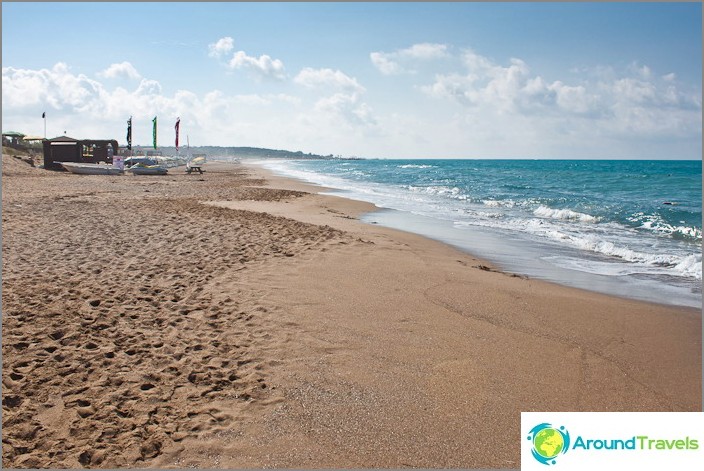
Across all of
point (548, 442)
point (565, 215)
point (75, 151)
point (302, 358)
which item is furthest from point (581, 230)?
point (75, 151)

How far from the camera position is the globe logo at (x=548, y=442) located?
2.76 meters

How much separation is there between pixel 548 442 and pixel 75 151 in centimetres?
4213

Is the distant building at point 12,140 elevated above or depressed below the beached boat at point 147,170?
above

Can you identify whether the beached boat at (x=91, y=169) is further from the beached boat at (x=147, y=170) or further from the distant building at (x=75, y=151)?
the distant building at (x=75, y=151)

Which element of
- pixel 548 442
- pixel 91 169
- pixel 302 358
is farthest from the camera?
pixel 91 169

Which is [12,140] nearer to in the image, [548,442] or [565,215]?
[565,215]

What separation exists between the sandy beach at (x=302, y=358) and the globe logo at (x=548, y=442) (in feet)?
1.02

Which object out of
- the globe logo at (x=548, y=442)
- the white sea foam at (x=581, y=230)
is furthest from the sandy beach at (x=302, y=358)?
the white sea foam at (x=581, y=230)

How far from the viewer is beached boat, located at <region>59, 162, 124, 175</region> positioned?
1226 inches

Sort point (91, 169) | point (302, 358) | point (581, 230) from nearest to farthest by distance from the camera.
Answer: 1. point (302, 358)
2. point (581, 230)
3. point (91, 169)

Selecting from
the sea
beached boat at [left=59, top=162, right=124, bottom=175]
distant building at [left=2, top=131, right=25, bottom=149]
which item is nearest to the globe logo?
the sea

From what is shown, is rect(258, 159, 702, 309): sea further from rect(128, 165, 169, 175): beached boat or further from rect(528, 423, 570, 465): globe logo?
rect(128, 165, 169, 175): beached boat

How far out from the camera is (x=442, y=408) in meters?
3.59

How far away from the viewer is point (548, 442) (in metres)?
2.80
